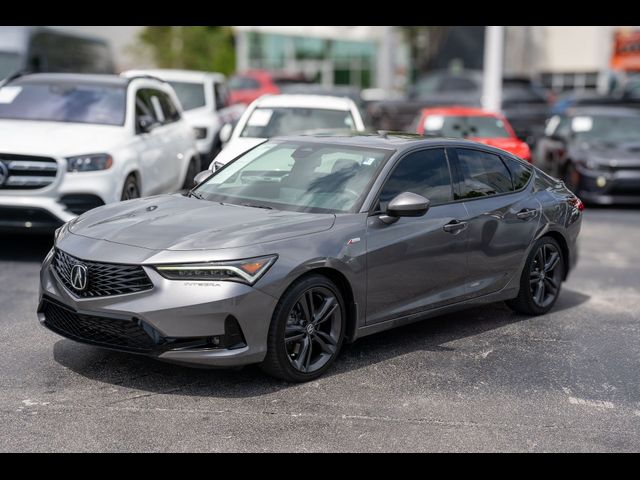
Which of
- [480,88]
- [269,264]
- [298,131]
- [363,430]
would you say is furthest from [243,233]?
[480,88]

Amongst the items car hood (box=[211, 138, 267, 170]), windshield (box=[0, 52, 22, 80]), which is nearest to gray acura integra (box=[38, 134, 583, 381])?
car hood (box=[211, 138, 267, 170])

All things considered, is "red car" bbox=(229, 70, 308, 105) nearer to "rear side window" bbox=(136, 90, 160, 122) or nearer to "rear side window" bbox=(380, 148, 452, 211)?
"rear side window" bbox=(136, 90, 160, 122)

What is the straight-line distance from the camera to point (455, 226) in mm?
6848

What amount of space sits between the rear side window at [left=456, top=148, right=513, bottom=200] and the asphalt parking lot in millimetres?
1072

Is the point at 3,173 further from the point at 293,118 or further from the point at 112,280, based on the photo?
the point at 293,118

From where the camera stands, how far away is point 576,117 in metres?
16.4

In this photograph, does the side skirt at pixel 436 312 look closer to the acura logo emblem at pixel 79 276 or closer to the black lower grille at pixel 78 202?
the acura logo emblem at pixel 79 276

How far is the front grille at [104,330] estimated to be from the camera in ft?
17.9

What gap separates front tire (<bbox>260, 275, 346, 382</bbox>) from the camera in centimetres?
566

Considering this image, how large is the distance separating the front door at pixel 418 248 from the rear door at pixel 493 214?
0.41ft

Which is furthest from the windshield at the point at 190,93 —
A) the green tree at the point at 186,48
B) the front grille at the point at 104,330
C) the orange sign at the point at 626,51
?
the orange sign at the point at 626,51

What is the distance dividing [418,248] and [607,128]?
10753 millimetres

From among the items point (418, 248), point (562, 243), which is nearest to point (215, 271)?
point (418, 248)

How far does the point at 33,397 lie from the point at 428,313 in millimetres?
2729
